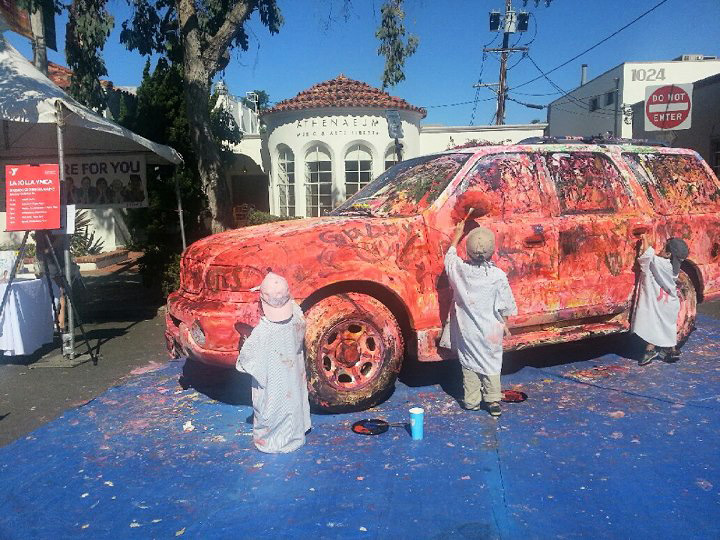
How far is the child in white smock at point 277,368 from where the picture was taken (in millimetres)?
3623

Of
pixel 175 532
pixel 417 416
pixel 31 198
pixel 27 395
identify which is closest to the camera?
pixel 175 532

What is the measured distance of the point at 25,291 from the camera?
6.41 meters

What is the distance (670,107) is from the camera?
379 inches

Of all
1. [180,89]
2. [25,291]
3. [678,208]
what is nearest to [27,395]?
[25,291]

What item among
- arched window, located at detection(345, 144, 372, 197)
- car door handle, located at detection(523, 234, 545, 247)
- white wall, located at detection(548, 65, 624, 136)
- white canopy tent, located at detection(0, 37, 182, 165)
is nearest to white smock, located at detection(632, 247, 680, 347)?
car door handle, located at detection(523, 234, 545, 247)

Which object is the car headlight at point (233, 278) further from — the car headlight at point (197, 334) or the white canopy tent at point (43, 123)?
the white canopy tent at point (43, 123)

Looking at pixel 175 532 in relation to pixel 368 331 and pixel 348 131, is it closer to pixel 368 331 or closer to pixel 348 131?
pixel 368 331

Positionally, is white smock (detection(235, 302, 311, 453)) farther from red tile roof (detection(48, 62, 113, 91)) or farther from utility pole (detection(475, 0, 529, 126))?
utility pole (detection(475, 0, 529, 126))

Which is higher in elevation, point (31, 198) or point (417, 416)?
point (31, 198)

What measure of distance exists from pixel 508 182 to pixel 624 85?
29352mm

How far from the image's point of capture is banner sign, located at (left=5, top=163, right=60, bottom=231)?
6.04 metres

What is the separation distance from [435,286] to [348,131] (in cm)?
1248

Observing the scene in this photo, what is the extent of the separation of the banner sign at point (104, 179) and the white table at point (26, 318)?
1.93m

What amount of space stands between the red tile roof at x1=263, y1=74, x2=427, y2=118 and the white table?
35.3 feet
